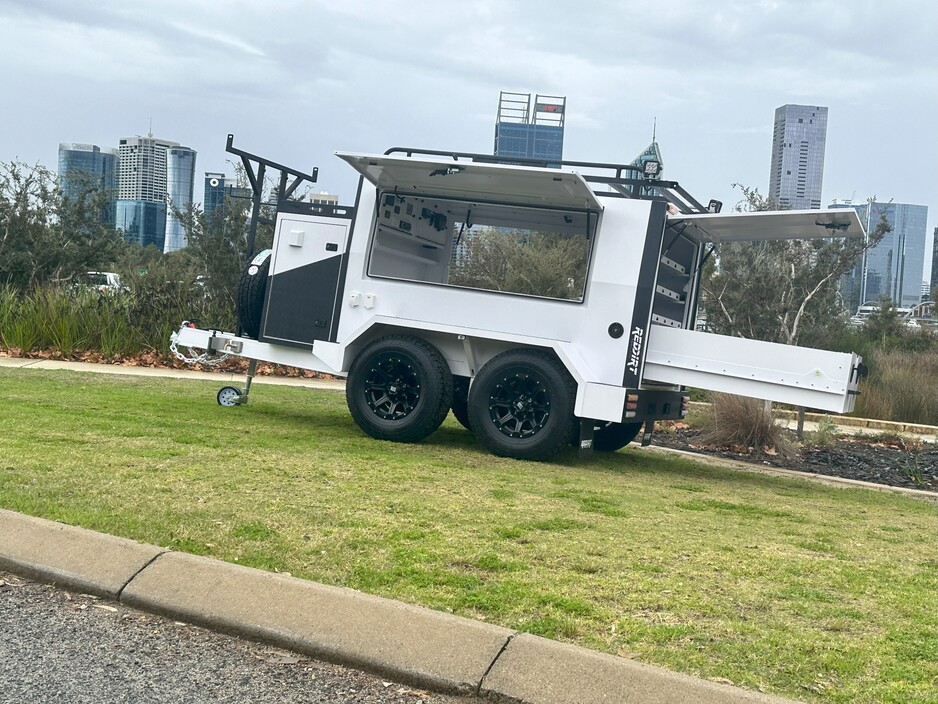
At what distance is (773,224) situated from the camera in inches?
370

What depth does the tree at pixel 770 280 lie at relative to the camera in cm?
1845

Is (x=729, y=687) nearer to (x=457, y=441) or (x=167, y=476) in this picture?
(x=167, y=476)

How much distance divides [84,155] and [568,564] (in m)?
61.8

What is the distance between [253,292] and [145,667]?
6.92m

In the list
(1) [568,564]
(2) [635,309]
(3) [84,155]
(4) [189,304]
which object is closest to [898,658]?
(1) [568,564]

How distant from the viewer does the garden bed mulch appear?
11.0m

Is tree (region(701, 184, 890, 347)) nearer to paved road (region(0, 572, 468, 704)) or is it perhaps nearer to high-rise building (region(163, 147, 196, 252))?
high-rise building (region(163, 147, 196, 252))

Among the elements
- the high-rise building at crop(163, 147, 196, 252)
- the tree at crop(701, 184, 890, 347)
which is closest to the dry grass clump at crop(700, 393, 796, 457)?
the tree at crop(701, 184, 890, 347)

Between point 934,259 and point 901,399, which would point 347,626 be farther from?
point 934,259

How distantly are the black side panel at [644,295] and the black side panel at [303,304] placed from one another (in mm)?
2882

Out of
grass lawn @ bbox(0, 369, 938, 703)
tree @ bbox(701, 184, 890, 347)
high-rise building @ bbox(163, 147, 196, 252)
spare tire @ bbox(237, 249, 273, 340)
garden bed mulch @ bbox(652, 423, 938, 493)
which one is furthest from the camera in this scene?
high-rise building @ bbox(163, 147, 196, 252)

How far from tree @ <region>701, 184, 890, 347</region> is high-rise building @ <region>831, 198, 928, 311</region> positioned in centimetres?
123

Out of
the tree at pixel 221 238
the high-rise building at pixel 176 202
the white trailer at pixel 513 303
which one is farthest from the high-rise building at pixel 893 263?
the high-rise building at pixel 176 202

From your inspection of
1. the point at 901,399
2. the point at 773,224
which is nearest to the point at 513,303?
the point at 773,224
